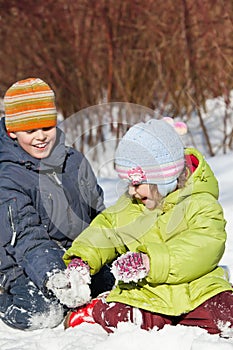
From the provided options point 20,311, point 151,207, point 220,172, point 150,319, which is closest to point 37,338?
point 20,311

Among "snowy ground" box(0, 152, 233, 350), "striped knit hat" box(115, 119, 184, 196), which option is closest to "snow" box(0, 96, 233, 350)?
"snowy ground" box(0, 152, 233, 350)

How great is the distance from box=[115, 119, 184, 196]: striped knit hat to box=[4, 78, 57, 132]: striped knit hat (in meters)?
0.73

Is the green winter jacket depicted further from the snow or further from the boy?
the boy

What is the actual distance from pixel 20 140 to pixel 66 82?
4.91m

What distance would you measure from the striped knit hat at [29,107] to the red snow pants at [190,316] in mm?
1002

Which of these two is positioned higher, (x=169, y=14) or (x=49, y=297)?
(x=169, y=14)

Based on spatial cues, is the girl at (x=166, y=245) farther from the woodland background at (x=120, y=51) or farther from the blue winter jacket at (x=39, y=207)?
the woodland background at (x=120, y=51)

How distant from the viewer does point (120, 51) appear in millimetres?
8016

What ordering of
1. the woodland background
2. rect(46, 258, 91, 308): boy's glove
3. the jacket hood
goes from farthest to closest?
the woodland background
the jacket hood
rect(46, 258, 91, 308): boy's glove

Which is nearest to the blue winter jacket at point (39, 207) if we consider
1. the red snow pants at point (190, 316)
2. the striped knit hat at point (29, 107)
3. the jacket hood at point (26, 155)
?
the jacket hood at point (26, 155)

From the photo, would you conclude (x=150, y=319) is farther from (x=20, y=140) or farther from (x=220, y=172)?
(x=220, y=172)

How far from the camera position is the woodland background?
24.2ft

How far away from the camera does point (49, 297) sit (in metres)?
3.11

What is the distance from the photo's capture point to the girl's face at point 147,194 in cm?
277
